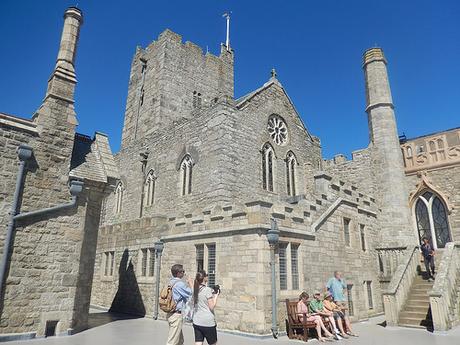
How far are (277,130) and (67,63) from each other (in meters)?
12.2

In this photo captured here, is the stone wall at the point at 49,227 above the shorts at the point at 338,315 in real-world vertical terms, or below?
above

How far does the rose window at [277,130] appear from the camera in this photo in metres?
19.8

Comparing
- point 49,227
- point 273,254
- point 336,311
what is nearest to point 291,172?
point 273,254

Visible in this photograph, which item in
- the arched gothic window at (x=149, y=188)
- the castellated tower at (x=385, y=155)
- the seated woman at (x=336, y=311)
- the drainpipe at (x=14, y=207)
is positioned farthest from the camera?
the arched gothic window at (x=149, y=188)

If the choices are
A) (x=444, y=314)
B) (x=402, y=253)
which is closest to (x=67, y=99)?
(x=444, y=314)

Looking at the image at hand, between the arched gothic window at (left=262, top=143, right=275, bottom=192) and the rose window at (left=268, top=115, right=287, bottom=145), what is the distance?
0.94m

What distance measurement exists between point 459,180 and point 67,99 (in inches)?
720

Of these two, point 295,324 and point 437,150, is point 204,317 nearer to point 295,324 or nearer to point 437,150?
point 295,324

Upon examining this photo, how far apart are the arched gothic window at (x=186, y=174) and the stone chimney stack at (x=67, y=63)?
315 inches

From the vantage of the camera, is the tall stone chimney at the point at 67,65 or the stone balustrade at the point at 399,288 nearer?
the tall stone chimney at the point at 67,65

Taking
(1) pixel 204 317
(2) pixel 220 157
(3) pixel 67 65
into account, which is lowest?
(1) pixel 204 317

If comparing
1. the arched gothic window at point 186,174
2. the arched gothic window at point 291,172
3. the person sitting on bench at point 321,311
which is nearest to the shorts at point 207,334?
the person sitting on bench at point 321,311

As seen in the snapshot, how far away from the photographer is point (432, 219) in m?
17.6

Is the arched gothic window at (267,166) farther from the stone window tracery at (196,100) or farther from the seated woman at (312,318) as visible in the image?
the stone window tracery at (196,100)
